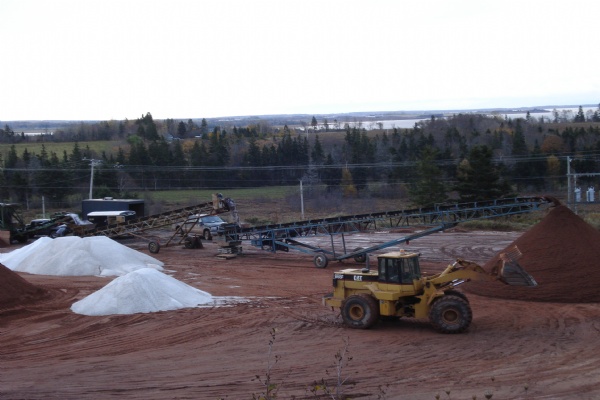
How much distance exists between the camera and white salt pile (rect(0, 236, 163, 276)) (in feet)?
92.8

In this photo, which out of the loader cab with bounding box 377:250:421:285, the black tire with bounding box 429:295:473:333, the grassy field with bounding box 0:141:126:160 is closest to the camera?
the black tire with bounding box 429:295:473:333

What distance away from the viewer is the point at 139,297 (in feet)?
65.8

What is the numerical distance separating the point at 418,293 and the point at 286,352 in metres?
3.60

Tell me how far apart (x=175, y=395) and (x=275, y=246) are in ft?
61.9

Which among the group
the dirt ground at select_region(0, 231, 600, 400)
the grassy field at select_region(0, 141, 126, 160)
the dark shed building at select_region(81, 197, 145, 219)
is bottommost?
the dirt ground at select_region(0, 231, 600, 400)

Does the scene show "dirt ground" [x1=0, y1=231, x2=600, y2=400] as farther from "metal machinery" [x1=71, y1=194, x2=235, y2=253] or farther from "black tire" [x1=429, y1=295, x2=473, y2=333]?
"metal machinery" [x1=71, y1=194, x2=235, y2=253]

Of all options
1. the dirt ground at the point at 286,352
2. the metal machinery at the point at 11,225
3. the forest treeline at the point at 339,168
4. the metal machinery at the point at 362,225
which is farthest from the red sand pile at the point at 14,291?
the forest treeline at the point at 339,168

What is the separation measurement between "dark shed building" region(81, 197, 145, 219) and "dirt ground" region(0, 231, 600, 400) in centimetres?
1954

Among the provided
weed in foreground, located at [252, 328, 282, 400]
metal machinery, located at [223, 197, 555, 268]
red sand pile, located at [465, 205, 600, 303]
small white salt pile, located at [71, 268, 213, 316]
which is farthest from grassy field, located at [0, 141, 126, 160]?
weed in foreground, located at [252, 328, 282, 400]

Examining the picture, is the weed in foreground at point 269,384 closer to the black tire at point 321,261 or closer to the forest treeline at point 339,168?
the black tire at point 321,261

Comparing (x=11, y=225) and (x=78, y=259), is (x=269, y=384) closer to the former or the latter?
(x=78, y=259)

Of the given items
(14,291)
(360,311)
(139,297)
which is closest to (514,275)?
(360,311)

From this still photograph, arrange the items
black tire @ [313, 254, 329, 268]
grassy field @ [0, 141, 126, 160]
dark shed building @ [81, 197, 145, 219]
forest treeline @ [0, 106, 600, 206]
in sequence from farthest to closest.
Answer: grassy field @ [0, 141, 126, 160], forest treeline @ [0, 106, 600, 206], dark shed building @ [81, 197, 145, 219], black tire @ [313, 254, 329, 268]

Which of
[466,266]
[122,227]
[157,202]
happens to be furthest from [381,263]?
[157,202]
